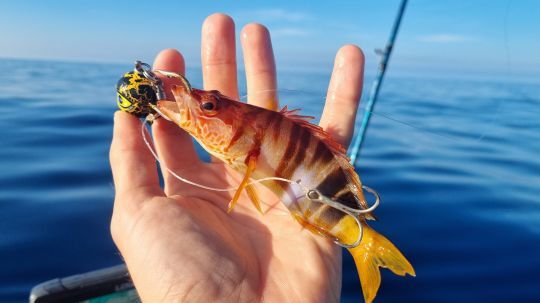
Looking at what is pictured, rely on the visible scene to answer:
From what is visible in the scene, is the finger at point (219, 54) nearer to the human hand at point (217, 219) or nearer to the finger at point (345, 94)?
the human hand at point (217, 219)

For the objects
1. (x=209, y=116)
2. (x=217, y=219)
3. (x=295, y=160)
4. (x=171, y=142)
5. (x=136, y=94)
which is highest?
(x=136, y=94)

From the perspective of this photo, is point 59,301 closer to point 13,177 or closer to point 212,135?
point 212,135

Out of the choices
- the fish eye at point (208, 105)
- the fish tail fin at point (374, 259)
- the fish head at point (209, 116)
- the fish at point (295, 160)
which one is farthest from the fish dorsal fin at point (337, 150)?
the fish eye at point (208, 105)

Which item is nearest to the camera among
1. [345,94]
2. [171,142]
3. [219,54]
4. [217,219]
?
[217,219]

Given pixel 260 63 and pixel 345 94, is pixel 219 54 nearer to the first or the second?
pixel 260 63

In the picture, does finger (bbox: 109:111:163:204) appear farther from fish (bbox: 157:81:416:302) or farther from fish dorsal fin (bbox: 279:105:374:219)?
fish dorsal fin (bbox: 279:105:374:219)

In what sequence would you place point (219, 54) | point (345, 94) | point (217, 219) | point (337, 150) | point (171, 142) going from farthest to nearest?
point (219, 54), point (345, 94), point (171, 142), point (217, 219), point (337, 150)

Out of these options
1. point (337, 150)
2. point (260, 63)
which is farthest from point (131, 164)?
point (260, 63)
